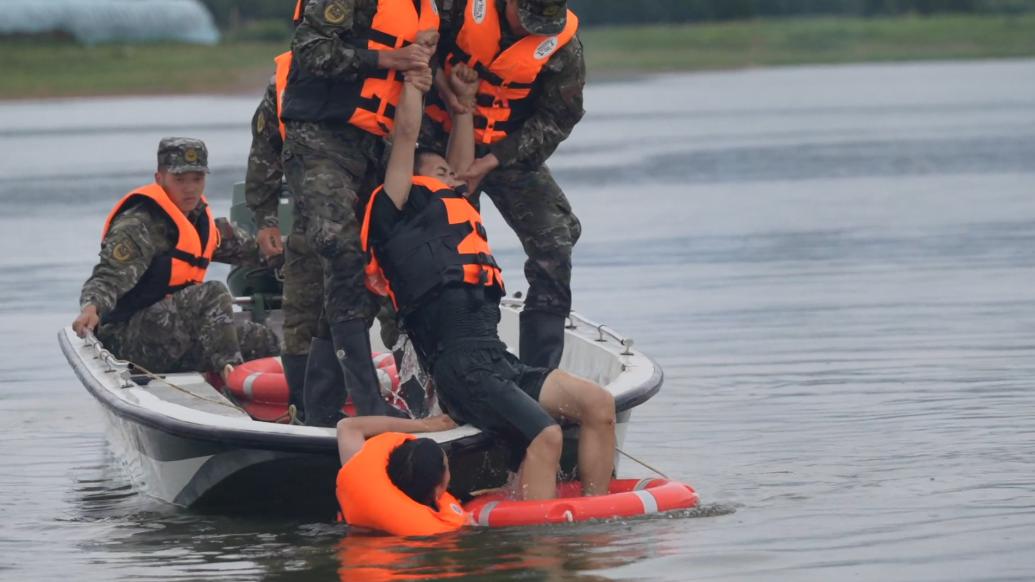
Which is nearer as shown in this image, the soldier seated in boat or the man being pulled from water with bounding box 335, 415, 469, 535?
the man being pulled from water with bounding box 335, 415, 469, 535

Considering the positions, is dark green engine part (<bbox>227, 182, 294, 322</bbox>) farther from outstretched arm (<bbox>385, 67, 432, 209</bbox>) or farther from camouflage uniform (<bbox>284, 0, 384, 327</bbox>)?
outstretched arm (<bbox>385, 67, 432, 209</bbox>)

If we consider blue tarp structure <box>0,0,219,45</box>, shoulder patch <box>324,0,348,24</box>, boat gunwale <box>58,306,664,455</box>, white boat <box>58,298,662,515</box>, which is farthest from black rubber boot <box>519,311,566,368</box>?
blue tarp structure <box>0,0,219,45</box>

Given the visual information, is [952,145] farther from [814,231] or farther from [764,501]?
[764,501]

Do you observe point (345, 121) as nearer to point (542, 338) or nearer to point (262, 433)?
point (262, 433)

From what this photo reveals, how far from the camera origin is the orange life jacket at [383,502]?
6.40 m

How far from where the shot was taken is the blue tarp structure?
6469 cm

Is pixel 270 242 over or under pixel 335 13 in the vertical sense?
under

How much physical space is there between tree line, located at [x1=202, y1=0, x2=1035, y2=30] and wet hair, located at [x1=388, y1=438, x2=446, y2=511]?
5872cm

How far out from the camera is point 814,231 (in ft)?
55.1

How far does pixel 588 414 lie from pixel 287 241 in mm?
1326

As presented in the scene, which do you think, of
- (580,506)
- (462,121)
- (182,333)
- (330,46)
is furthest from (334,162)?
(182,333)

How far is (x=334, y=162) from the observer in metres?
6.86

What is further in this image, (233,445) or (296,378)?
(296,378)

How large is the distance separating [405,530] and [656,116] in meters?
31.0
